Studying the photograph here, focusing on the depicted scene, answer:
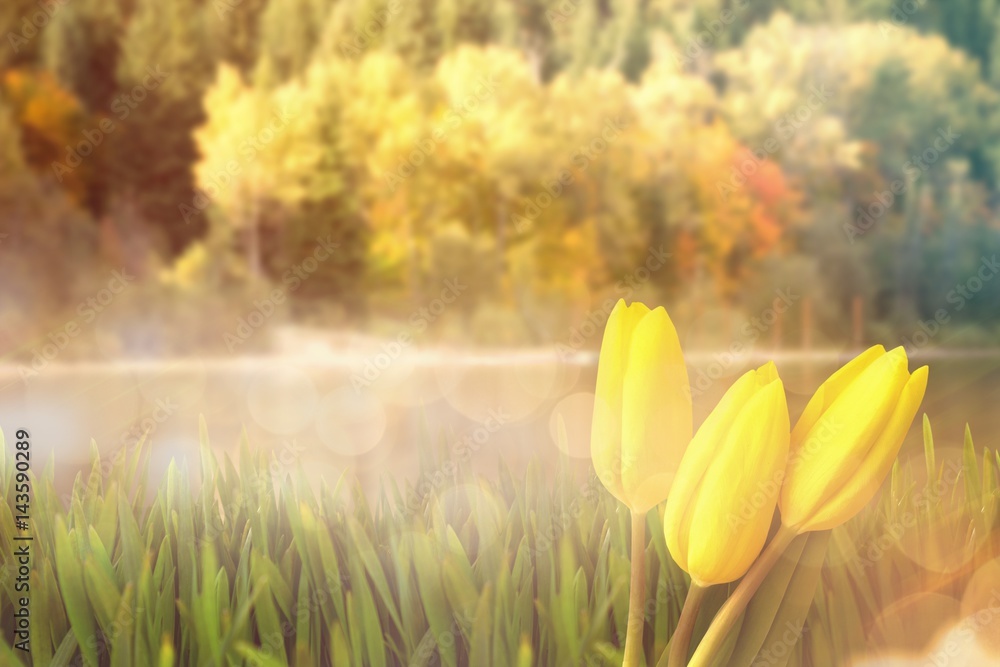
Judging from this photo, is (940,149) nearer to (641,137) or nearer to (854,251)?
(854,251)

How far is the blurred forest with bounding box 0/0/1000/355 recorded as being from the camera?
57 cm

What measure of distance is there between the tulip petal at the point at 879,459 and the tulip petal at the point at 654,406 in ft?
0.13

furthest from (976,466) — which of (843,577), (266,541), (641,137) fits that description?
(641,137)

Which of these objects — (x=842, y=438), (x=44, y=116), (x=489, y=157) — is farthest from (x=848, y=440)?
(x=44, y=116)

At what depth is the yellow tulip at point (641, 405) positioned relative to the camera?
188 mm

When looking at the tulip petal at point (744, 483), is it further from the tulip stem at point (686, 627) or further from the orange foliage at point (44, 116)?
the orange foliage at point (44, 116)

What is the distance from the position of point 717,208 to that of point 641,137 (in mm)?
97

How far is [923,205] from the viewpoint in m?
0.62

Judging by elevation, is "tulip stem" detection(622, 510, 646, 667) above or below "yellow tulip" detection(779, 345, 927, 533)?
below

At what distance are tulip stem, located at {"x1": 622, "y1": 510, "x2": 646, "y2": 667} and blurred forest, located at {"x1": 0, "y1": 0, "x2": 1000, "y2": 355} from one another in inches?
13.6

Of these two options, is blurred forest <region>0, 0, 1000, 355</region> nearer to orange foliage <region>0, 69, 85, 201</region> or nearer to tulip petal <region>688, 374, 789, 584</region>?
orange foliage <region>0, 69, 85, 201</region>

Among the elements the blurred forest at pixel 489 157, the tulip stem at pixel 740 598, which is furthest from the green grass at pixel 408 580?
the blurred forest at pixel 489 157

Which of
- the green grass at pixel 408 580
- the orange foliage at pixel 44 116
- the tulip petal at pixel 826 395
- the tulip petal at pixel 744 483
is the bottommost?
the green grass at pixel 408 580

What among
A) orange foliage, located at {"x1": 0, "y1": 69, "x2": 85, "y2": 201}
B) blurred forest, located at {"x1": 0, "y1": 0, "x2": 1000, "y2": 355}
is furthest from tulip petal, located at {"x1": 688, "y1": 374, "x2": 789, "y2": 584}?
orange foliage, located at {"x1": 0, "y1": 69, "x2": 85, "y2": 201}
